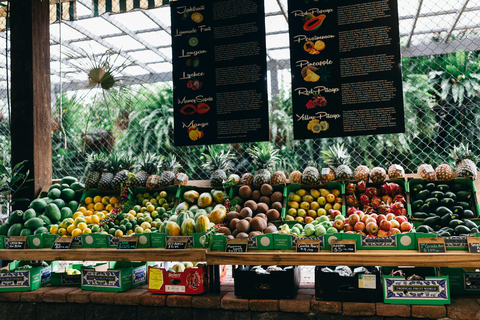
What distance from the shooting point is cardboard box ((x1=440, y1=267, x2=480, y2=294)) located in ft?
8.52

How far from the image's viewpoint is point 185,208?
3.95 meters

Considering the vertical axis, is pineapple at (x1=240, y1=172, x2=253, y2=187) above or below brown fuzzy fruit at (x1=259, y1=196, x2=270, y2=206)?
above

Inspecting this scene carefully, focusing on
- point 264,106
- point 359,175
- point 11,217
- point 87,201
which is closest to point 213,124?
point 264,106

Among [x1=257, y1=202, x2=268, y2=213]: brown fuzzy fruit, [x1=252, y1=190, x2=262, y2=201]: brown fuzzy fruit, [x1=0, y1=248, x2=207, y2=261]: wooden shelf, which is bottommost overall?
[x1=0, y1=248, x2=207, y2=261]: wooden shelf

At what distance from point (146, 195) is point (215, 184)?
0.84 metres

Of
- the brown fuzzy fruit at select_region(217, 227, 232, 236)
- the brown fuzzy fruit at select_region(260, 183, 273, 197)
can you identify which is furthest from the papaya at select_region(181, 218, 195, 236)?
Result: the brown fuzzy fruit at select_region(260, 183, 273, 197)

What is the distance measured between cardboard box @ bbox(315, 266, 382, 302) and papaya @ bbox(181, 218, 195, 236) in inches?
42.0

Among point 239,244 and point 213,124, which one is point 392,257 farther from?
point 213,124

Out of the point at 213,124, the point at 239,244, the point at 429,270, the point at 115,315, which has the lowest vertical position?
the point at 115,315

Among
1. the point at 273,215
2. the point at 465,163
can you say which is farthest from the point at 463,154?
the point at 273,215

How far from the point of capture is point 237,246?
2793 mm

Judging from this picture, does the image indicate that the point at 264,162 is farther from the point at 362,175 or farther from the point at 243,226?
the point at 243,226

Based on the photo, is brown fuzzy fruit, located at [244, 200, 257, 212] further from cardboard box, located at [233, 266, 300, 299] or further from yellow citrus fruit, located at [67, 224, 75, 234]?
yellow citrus fruit, located at [67, 224, 75, 234]

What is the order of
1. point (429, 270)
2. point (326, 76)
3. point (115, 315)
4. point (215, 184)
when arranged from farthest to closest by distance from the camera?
point (215, 184) < point (326, 76) < point (115, 315) < point (429, 270)
